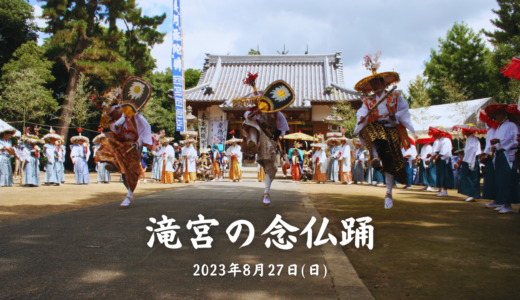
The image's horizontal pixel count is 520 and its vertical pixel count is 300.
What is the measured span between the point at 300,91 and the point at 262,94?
625 inches

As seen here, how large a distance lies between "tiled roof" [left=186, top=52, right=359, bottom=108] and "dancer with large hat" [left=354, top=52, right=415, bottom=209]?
14.3m

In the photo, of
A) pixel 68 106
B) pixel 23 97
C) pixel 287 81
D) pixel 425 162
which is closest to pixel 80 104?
pixel 68 106

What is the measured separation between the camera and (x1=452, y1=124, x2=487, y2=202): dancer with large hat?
7309mm

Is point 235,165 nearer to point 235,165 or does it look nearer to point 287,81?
point 235,165

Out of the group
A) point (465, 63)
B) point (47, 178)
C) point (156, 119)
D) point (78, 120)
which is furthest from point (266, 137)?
point (465, 63)

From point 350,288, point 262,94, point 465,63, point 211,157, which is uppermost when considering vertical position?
point 465,63

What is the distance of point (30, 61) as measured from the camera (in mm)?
19484

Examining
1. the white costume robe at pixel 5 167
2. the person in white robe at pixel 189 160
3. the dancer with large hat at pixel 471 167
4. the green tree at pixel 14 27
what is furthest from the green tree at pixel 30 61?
the dancer with large hat at pixel 471 167

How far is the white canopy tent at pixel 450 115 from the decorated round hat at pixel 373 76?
11.1 metres

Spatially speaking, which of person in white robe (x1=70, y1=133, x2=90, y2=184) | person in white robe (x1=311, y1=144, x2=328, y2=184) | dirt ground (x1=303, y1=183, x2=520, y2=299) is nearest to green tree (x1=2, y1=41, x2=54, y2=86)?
person in white robe (x1=70, y1=133, x2=90, y2=184)

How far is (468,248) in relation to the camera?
11.1 feet

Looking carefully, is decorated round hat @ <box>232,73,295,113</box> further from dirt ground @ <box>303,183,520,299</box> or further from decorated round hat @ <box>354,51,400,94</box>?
dirt ground @ <box>303,183,520,299</box>

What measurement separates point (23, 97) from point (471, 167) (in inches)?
805

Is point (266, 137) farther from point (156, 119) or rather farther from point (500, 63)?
point (156, 119)
